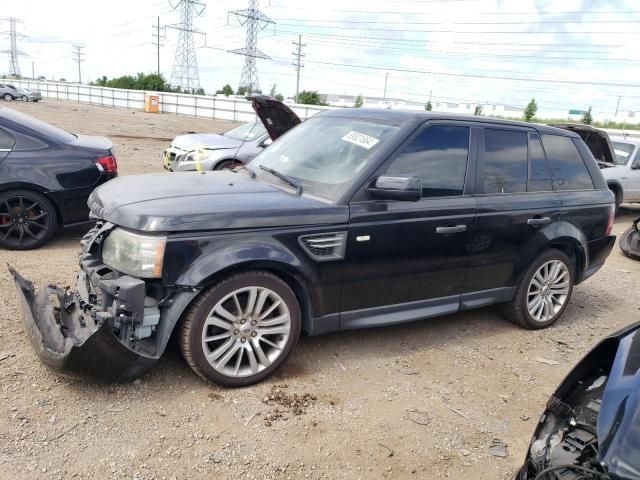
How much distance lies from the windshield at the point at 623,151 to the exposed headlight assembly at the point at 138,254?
11.5 metres

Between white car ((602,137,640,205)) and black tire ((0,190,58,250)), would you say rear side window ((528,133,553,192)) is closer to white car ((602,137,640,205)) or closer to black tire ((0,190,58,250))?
black tire ((0,190,58,250))

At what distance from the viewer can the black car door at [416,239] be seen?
3660 millimetres

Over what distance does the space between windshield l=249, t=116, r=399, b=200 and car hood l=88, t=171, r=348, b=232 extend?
0.72 feet

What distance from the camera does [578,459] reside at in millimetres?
1999

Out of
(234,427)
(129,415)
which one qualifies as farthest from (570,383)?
(129,415)

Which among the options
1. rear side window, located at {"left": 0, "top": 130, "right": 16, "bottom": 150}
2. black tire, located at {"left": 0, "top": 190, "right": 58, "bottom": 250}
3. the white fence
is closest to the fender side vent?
black tire, located at {"left": 0, "top": 190, "right": 58, "bottom": 250}

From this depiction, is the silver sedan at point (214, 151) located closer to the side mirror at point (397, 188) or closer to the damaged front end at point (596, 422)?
the side mirror at point (397, 188)

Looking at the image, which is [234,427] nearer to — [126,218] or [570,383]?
[126,218]

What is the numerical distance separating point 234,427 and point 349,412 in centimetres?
74

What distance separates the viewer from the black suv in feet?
10.2

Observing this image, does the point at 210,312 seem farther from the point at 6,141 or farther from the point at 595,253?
the point at 6,141

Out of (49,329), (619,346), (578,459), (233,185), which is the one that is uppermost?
(233,185)

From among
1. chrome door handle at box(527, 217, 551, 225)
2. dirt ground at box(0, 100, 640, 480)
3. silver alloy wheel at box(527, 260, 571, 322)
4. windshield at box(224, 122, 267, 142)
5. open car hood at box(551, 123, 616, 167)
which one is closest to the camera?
dirt ground at box(0, 100, 640, 480)

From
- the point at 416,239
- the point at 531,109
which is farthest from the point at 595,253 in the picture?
the point at 531,109
